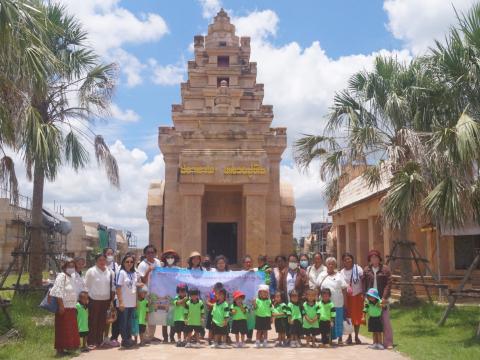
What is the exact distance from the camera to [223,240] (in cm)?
2842

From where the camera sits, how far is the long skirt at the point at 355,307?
1087cm

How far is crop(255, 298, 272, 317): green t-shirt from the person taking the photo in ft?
34.0

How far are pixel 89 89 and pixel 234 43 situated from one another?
1706 cm

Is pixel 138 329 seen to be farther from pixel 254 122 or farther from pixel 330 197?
pixel 254 122

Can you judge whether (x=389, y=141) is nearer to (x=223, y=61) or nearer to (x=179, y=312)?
(x=179, y=312)

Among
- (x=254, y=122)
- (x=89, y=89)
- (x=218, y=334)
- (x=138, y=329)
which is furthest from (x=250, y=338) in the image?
(x=254, y=122)

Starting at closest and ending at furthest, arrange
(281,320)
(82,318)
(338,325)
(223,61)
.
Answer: (82,318) → (281,320) → (338,325) → (223,61)

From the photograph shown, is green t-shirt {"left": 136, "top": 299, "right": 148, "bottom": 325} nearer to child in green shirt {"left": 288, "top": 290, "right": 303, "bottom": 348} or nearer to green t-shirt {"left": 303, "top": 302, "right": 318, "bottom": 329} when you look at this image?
child in green shirt {"left": 288, "top": 290, "right": 303, "bottom": 348}

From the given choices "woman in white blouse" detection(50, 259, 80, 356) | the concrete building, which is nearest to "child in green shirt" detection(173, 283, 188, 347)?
"woman in white blouse" detection(50, 259, 80, 356)

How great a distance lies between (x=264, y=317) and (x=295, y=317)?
61cm

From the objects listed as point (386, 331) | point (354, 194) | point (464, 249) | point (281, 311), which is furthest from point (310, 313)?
point (354, 194)

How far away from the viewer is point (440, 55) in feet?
39.0

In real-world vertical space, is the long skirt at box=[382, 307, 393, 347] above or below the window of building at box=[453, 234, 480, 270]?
below

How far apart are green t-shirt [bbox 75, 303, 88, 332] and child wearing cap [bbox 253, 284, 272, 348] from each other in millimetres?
3217
